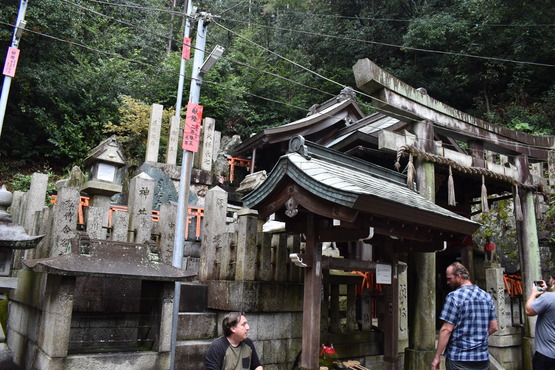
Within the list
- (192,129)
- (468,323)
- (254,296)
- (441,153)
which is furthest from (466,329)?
(192,129)

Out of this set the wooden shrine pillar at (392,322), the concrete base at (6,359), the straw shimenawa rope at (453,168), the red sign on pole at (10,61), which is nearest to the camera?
the concrete base at (6,359)

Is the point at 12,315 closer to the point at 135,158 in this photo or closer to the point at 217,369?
the point at 217,369

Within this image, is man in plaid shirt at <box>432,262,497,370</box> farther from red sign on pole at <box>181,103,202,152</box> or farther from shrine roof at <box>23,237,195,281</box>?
red sign on pole at <box>181,103,202,152</box>

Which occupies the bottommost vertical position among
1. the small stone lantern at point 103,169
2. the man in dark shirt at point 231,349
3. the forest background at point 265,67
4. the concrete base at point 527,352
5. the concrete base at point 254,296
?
the concrete base at point 527,352

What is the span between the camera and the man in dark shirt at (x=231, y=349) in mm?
4160

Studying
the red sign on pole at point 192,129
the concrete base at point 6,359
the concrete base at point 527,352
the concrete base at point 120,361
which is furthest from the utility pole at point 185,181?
the concrete base at point 527,352

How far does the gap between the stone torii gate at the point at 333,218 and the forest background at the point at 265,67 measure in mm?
13360

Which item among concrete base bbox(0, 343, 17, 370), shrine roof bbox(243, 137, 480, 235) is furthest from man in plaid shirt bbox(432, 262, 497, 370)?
concrete base bbox(0, 343, 17, 370)

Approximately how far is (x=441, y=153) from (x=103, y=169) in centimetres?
720

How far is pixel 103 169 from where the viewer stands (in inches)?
338

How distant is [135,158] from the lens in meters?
22.9

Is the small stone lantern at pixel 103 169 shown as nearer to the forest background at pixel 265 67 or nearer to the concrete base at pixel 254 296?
the concrete base at pixel 254 296

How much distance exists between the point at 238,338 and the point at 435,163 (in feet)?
19.5

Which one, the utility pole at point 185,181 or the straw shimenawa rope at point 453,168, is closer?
the utility pole at point 185,181
